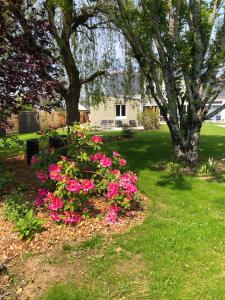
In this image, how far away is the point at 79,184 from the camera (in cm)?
531

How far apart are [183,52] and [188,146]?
7.39 feet

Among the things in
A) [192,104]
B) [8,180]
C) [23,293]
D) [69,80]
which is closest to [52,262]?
[23,293]

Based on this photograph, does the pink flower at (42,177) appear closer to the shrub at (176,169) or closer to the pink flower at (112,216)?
the pink flower at (112,216)

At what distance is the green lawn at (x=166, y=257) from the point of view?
3814 mm

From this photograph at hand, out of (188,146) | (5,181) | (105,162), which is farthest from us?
(188,146)

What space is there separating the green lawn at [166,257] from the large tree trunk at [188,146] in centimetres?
171

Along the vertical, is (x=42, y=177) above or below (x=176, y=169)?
above

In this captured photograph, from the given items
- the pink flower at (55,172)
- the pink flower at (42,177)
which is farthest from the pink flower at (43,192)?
the pink flower at (55,172)

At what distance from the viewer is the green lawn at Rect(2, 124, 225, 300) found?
12.5ft

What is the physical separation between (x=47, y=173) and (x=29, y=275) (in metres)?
2.09

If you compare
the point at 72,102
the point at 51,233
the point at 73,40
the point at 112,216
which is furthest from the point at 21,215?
the point at 73,40

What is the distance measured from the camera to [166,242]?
191 inches

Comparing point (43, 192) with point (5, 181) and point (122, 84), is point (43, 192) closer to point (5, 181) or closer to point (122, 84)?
point (5, 181)

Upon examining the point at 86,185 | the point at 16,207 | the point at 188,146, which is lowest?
the point at 16,207
